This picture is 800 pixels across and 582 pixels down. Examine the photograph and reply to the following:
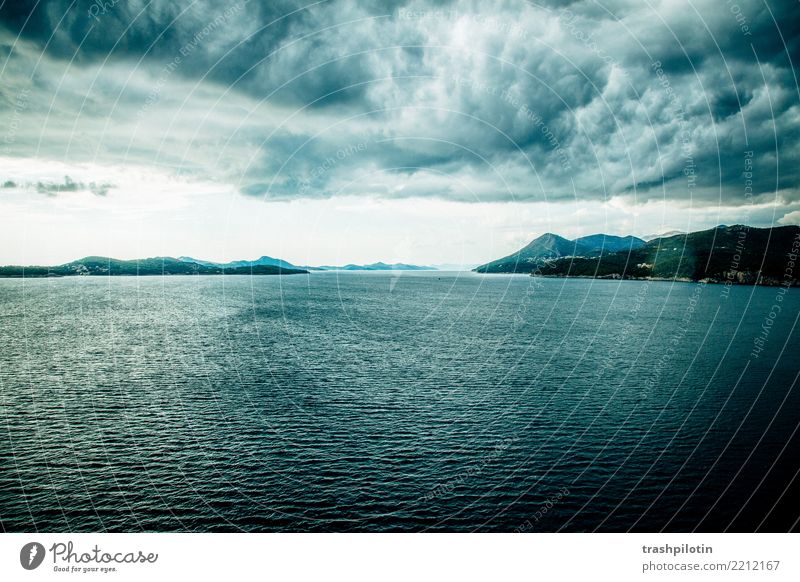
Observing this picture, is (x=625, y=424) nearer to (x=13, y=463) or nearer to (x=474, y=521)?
(x=474, y=521)

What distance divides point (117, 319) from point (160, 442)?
383 feet

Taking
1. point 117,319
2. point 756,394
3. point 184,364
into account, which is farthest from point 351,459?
point 117,319

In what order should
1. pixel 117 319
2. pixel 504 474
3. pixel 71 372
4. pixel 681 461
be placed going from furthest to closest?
pixel 117 319, pixel 71 372, pixel 681 461, pixel 504 474

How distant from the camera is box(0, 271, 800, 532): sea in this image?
3975 cm

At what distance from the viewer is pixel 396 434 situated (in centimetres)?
5522

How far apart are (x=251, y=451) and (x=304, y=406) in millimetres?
14266

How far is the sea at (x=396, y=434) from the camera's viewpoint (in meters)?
39.8

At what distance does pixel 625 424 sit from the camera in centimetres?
5891

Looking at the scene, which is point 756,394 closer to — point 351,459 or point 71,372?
point 351,459

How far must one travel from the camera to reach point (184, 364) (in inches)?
3452
